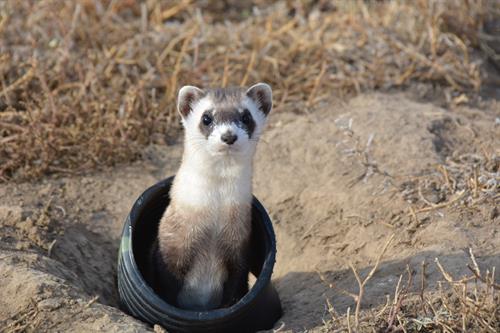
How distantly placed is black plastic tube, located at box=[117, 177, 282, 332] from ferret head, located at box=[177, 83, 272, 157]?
1.62 feet

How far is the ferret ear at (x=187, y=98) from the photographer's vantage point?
4.15m

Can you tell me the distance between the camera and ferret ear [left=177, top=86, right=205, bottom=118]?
13.6 ft

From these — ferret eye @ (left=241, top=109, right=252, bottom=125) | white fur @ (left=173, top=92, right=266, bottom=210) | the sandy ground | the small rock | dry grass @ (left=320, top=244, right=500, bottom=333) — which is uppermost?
ferret eye @ (left=241, top=109, right=252, bottom=125)

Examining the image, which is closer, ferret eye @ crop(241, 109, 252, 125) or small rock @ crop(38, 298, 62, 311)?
small rock @ crop(38, 298, 62, 311)

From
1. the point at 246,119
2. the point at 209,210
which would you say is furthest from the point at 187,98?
the point at 209,210

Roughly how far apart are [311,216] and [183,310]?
1.45 metres

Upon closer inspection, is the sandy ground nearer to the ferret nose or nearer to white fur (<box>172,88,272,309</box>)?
white fur (<box>172,88,272,309</box>)

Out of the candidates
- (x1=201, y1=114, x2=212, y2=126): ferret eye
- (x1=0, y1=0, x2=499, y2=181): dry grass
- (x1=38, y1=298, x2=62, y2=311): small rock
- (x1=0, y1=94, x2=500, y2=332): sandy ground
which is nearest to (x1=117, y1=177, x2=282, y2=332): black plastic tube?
(x1=0, y1=94, x2=500, y2=332): sandy ground

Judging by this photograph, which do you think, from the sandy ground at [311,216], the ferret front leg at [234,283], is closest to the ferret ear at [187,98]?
the ferret front leg at [234,283]

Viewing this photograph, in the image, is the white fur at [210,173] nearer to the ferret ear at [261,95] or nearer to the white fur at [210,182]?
the white fur at [210,182]

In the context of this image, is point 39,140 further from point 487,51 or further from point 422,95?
point 487,51

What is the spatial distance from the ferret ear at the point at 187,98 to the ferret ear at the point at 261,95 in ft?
0.82

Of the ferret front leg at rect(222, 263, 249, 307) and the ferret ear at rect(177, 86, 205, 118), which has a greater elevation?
the ferret ear at rect(177, 86, 205, 118)

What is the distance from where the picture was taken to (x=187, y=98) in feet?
13.7
